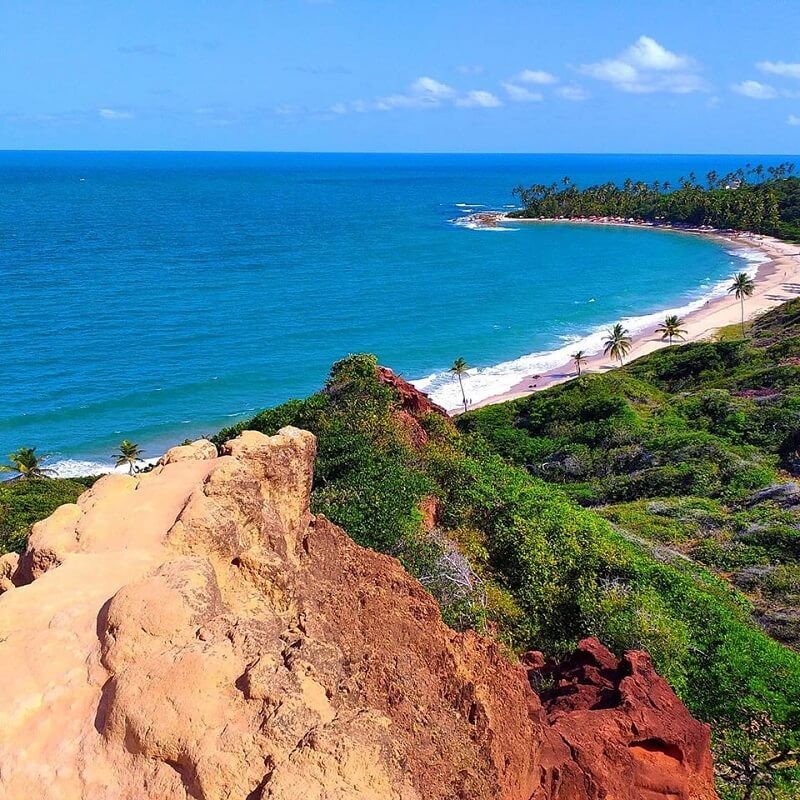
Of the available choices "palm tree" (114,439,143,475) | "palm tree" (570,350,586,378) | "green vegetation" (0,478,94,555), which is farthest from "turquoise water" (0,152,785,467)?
"green vegetation" (0,478,94,555)

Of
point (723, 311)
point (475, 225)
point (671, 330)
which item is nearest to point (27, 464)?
point (671, 330)

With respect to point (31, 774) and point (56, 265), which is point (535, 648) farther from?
point (56, 265)

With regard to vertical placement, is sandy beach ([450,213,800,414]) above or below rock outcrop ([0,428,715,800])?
below

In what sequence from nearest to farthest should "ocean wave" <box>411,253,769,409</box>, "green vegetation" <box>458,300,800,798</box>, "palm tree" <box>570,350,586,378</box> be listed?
"green vegetation" <box>458,300,800,798</box> → "ocean wave" <box>411,253,769,409</box> → "palm tree" <box>570,350,586,378</box>

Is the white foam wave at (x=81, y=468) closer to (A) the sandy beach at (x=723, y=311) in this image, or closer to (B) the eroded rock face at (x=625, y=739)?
(A) the sandy beach at (x=723, y=311)

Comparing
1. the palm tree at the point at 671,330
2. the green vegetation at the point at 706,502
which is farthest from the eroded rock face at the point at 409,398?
the palm tree at the point at 671,330

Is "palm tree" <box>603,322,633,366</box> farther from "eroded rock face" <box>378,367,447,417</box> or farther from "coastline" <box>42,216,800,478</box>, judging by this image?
"eroded rock face" <box>378,367,447,417</box>

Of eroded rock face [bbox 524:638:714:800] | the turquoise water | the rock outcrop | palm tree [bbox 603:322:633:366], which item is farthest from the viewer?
palm tree [bbox 603:322:633:366]
